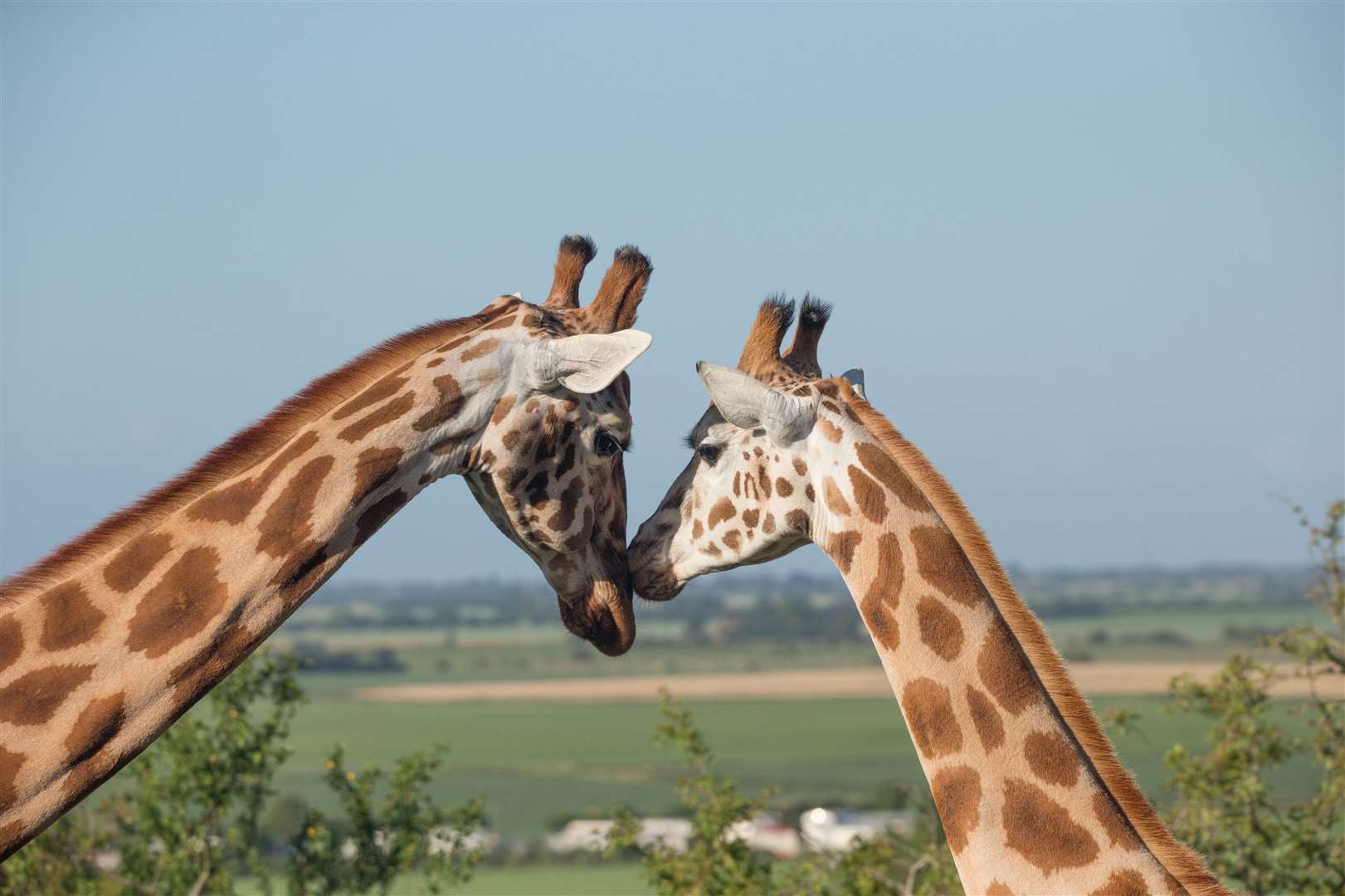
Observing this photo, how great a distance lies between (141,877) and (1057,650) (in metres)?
8.51

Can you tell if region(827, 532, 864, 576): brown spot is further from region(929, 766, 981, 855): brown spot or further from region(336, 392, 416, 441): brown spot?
region(336, 392, 416, 441): brown spot

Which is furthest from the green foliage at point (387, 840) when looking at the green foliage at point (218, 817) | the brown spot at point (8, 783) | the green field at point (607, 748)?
the green field at point (607, 748)

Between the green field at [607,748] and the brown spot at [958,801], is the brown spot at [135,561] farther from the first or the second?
the green field at [607,748]

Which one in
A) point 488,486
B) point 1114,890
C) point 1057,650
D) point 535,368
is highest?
point 535,368

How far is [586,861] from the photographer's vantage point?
25.1 metres

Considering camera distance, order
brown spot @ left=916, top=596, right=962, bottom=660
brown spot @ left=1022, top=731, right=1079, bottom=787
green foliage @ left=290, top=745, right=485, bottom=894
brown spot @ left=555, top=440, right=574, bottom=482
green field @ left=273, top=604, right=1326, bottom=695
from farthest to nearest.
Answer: green field @ left=273, top=604, right=1326, bottom=695 → green foliage @ left=290, top=745, right=485, bottom=894 → brown spot @ left=555, top=440, right=574, bottom=482 → brown spot @ left=916, top=596, right=962, bottom=660 → brown spot @ left=1022, top=731, right=1079, bottom=787

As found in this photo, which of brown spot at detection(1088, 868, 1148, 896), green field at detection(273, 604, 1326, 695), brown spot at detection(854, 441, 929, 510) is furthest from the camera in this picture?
green field at detection(273, 604, 1326, 695)

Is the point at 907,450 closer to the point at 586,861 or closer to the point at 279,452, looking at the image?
the point at 279,452

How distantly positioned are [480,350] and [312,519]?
3.07ft

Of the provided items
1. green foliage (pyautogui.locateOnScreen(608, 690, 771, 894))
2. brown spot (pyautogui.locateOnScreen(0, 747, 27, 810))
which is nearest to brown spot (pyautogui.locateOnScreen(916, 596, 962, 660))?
brown spot (pyautogui.locateOnScreen(0, 747, 27, 810))

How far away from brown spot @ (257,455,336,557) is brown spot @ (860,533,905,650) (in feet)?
6.32

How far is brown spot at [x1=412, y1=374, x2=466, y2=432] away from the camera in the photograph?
589 cm

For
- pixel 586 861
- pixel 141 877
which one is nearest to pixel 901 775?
pixel 586 861

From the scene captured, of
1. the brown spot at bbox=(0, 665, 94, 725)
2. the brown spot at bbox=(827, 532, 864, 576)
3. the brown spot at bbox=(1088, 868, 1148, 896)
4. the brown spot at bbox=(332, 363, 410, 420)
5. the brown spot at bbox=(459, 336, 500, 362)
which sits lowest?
the brown spot at bbox=(1088, 868, 1148, 896)
